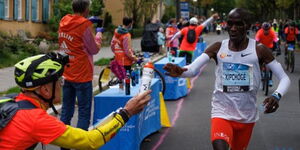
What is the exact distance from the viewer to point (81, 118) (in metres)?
6.68

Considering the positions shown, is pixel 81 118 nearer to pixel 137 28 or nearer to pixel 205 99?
pixel 205 99

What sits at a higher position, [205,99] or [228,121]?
[228,121]

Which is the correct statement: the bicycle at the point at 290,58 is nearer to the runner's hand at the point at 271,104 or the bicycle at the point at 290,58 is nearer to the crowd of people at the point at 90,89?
the crowd of people at the point at 90,89

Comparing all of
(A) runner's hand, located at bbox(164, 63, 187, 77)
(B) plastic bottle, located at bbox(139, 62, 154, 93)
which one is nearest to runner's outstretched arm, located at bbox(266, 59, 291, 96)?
(A) runner's hand, located at bbox(164, 63, 187, 77)

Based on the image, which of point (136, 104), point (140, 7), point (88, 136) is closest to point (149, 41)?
point (136, 104)

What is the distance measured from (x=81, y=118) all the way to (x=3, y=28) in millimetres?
20173

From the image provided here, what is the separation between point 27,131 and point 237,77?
2.43m

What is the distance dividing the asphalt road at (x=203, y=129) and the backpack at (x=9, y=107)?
169 inches

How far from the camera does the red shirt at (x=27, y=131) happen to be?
328 centimetres

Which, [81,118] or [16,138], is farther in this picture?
[81,118]

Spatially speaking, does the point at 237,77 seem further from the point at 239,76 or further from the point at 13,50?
the point at 13,50

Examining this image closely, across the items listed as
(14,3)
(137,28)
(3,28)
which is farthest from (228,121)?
(137,28)

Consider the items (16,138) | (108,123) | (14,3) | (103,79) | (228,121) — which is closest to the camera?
(16,138)

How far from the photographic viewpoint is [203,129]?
28.7ft
